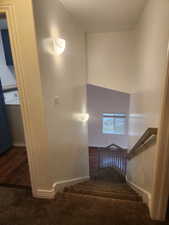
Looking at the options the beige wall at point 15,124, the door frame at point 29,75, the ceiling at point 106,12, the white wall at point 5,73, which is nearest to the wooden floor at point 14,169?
the beige wall at point 15,124

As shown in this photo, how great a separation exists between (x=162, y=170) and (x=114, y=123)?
4.75 metres

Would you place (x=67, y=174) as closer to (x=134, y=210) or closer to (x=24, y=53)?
(x=134, y=210)

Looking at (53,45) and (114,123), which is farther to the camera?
(114,123)

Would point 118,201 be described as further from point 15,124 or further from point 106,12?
point 106,12

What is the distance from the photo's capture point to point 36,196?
1777 millimetres

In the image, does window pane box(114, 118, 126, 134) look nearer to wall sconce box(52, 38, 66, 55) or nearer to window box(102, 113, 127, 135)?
window box(102, 113, 127, 135)

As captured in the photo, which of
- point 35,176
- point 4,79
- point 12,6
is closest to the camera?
point 12,6

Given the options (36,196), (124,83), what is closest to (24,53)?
(36,196)

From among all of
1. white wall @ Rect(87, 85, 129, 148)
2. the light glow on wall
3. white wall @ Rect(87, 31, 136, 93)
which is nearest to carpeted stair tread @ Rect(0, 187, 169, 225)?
the light glow on wall

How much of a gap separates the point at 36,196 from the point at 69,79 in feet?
5.32

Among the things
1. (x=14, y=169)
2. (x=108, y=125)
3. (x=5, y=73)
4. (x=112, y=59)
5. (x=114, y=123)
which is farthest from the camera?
(x=108, y=125)

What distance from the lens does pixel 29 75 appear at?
1390 millimetres

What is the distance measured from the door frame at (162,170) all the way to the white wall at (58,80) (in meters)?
1.08

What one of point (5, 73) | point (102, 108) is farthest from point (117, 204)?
point (102, 108)
